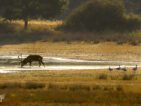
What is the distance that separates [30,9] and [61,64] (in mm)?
37704

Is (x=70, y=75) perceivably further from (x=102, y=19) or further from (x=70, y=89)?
(x=102, y=19)

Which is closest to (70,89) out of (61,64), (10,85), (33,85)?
(33,85)

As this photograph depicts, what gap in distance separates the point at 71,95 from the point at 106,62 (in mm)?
26866

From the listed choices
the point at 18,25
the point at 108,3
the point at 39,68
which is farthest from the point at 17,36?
the point at 39,68

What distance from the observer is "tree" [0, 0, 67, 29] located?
302 ft

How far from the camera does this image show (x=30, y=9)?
9381 cm

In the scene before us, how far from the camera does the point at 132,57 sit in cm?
6341

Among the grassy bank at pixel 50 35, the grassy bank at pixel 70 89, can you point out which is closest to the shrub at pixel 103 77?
the grassy bank at pixel 70 89

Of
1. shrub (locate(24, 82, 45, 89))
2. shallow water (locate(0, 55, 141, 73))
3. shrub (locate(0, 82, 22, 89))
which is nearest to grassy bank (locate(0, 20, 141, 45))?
shallow water (locate(0, 55, 141, 73))

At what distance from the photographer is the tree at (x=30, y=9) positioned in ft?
302

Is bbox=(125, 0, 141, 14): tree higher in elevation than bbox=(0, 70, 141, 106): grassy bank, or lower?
higher

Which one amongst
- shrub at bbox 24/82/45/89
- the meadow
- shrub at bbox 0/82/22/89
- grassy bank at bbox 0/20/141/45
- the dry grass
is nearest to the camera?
the meadow

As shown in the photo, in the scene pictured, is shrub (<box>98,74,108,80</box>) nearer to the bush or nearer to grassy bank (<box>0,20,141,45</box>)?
grassy bank (<box>0,20,141,45</box>)

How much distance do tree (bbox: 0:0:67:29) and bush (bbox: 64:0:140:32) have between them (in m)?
3.48
